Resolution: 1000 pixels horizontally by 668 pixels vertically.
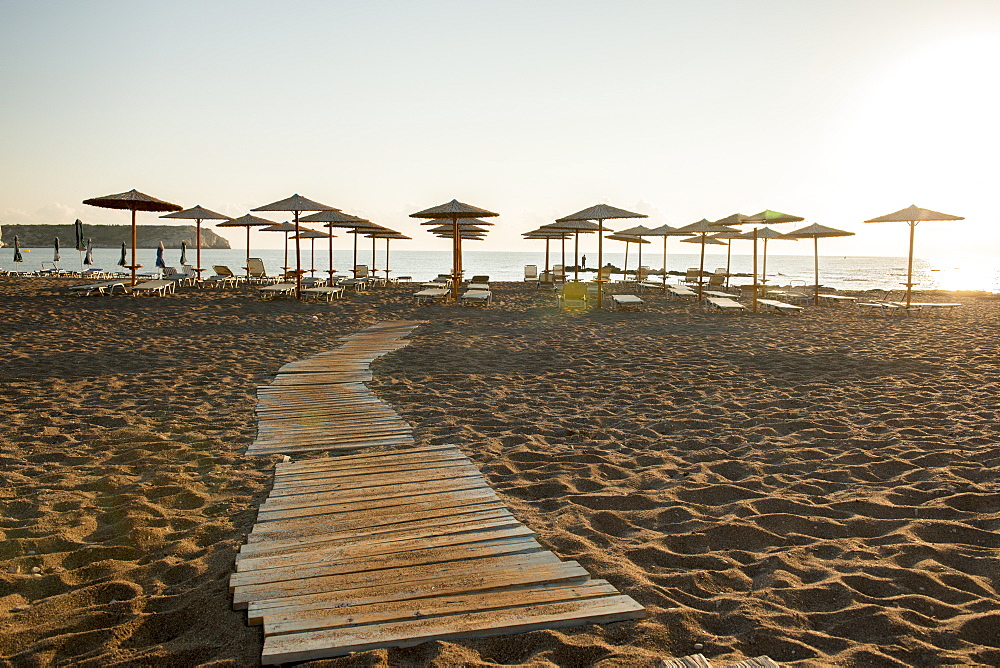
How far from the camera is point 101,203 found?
16.0 meters

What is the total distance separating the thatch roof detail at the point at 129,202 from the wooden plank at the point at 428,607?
56.0 ft

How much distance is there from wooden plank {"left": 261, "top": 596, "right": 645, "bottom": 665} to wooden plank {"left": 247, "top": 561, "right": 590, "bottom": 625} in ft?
0.53

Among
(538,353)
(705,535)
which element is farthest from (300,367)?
(705,535)

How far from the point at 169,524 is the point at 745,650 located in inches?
113

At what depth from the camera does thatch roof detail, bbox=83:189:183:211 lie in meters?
15.9

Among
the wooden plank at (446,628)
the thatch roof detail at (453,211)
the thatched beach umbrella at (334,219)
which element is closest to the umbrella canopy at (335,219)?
the thatched beach umbrella at (334,219)

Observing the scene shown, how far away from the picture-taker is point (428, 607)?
2.29 metres

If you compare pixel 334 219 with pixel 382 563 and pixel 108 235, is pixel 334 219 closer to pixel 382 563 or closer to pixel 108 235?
pixel 382 563

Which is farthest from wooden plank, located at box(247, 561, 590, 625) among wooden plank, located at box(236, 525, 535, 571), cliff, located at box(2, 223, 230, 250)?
cliff, located at box(2, 223, 230, 250)

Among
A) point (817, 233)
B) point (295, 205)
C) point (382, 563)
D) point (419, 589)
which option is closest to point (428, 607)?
point (419, 589)

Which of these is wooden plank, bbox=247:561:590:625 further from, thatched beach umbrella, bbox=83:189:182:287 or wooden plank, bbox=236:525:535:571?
thatched beach umbrella, bbox=83:189:182:287

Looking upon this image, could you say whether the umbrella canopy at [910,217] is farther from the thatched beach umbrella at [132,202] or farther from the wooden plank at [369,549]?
the thatched beach umbrella at [132,202]

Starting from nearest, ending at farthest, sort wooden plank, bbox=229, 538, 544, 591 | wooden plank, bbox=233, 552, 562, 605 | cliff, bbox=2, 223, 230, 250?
1. wooden plank, bbox=233, 552, 562, 605
2. wooden plank, bbox=229, 538, 544, 591
3. cliff, bbox=2, 223, 230, 250

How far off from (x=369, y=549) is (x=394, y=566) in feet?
0.69
